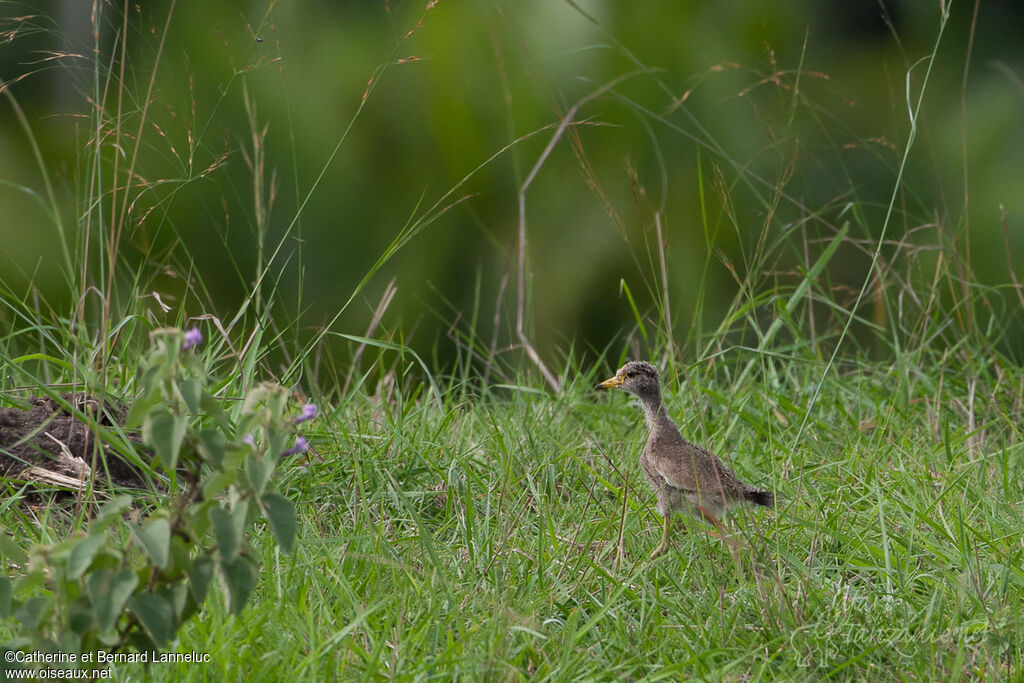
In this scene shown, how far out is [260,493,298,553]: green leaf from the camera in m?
1.69

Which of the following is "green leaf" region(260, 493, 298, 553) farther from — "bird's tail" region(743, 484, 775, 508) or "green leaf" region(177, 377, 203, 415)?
"bird's tail" region(743, 484, 775, 508)

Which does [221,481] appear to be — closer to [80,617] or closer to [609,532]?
[80,617]

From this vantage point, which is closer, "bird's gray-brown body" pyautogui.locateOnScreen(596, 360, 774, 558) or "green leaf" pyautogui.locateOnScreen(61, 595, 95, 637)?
"green leaf" pyautogui.locateOnScreen(61, 595, 95, 637)

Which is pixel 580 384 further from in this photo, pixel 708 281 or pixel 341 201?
pixel 341 201

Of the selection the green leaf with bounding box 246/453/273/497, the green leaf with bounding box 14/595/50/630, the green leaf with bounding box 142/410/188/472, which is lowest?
the green leaf with bounding box 14/595/50/630

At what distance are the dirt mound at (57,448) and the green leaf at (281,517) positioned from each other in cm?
126

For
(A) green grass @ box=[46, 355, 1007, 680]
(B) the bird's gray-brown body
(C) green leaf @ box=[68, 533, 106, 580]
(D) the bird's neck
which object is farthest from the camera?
(D) the bird's neck

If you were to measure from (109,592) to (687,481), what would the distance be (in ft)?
5.02

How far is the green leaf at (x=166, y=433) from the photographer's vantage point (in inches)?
64.7

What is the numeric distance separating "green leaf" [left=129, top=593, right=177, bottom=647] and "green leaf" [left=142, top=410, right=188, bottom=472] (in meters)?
0.19

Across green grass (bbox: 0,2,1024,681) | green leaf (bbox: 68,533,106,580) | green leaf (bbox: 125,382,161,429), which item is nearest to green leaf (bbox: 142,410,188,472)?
green leaf (bbox: 125,382,161,429)

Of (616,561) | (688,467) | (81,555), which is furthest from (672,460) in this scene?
(81,555)

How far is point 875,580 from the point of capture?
2561 mm

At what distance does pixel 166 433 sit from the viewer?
1.66 meters
